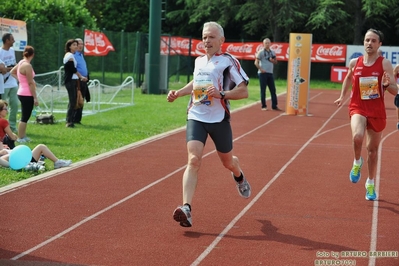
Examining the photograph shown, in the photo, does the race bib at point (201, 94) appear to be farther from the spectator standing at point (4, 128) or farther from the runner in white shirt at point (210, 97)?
the spectator standing at point (4, 128)

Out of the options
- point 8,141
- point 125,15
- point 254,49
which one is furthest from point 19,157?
point 125,15

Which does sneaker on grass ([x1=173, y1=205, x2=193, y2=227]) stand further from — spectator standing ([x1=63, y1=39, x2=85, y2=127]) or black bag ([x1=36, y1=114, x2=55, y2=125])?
black bag ([x1=36, y1=114, x2=55, y2=125])

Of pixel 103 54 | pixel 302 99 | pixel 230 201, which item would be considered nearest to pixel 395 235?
pixel 230 201

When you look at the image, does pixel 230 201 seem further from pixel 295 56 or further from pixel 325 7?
pixel 325 7

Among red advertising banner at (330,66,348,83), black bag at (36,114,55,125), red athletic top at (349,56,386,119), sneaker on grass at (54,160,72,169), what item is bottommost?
red advertising banner at (330,66,348,83)

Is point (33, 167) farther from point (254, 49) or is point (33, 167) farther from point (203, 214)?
point (254, 49)

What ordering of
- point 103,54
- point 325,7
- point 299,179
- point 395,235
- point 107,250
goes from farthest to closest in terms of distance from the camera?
Answer: point 325,7 < point 103,54 < point 299,179 < point 395,235 < point 107,250

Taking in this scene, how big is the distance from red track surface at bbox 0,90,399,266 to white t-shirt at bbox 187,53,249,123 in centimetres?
111

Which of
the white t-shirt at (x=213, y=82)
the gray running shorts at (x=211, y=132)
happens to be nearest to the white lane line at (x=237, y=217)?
the gray running shorts at (x=211, y=132)

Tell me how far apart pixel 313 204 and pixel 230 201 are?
963mm

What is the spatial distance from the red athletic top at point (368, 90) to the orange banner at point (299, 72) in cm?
1293

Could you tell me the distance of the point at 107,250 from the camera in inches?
272

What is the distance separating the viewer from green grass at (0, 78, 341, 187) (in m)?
13.1

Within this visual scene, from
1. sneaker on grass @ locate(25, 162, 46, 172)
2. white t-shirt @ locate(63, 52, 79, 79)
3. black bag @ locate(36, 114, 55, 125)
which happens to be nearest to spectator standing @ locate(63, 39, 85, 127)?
white t-shirt @ locate(63, 52, 79, 79)
